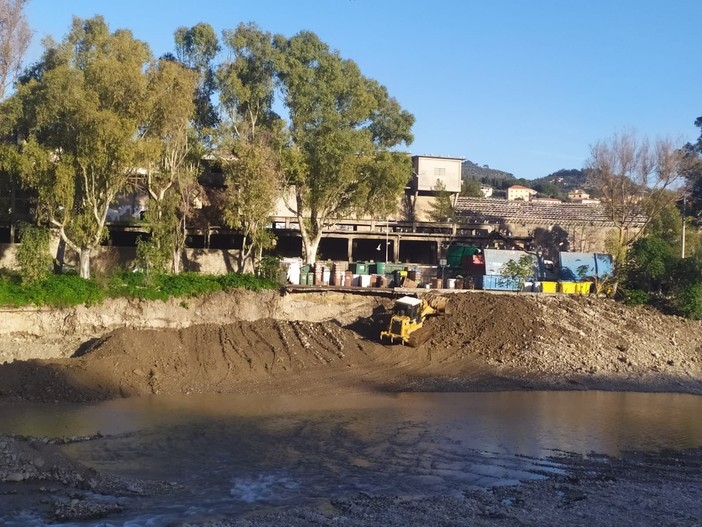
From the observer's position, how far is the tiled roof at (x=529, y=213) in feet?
193

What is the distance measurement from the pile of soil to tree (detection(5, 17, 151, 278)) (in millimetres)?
6756

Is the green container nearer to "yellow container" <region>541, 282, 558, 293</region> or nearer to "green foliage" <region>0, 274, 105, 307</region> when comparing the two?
"yellow container" <region>541, 282, 558, 293</region>

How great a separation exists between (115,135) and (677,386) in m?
27.6

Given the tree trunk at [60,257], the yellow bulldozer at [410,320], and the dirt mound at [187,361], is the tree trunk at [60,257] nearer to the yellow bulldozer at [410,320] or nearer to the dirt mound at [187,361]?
the dirt mound at [187,361]

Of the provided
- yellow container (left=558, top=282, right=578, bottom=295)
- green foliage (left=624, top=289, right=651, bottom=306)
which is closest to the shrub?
green foliage (left=624, top=289, right=651, bottom=306)

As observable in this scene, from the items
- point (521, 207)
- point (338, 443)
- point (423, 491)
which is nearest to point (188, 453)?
point (338, 443)

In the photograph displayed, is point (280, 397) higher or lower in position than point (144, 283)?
lower

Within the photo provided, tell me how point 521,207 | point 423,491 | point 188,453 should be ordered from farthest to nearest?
1. point 521,207
2. point 188,453
3. point 423,491

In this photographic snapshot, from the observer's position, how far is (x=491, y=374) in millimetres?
33375

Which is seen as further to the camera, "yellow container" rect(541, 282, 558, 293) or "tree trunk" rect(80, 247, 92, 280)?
"yellow container" rect(541, 282, 558, 293)

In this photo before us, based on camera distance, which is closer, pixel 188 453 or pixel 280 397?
pixel 188 453

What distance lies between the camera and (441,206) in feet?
181

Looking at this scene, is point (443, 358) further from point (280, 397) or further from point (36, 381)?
point (36, 381)

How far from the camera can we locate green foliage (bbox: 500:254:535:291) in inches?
1666
